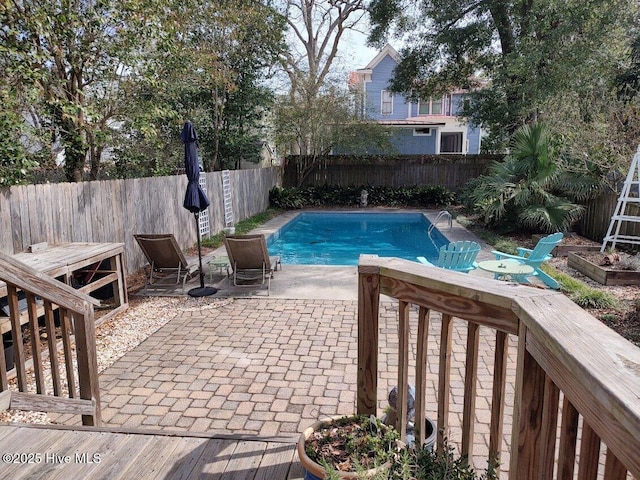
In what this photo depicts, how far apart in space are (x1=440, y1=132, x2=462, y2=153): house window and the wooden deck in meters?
24.8

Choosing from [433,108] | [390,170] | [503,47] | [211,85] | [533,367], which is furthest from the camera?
[433,108]

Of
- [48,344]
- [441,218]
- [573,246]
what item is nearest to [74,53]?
[48,344]

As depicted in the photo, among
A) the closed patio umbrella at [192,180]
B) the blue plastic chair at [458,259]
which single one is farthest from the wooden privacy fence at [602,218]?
the closed patio umbrella at [192,180]

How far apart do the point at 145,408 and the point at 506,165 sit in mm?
10418

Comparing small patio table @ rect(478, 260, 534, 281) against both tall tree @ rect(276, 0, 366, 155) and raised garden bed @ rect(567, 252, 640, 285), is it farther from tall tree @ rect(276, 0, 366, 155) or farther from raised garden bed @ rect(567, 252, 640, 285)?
tall tree @ rect(276, 0, 366, 155)

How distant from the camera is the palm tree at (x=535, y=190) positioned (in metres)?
10.1

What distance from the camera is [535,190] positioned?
33.7 ft

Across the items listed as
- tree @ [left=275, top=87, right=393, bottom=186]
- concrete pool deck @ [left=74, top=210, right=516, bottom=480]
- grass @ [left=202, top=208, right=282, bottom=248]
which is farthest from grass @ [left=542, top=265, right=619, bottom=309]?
tree @ [left=275, top=87, right=393, bottom=186]

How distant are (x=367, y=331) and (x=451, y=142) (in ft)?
83.0

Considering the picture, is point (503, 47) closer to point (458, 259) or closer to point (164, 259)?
point (458, 259)

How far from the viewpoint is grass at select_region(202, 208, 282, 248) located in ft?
33.1

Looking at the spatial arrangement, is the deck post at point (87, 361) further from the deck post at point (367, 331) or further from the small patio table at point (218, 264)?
the small patio table at point (218, 264)

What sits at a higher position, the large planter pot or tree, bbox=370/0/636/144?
tree, bbox=370/0/636/144

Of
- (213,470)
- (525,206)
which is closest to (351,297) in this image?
(213,470)
